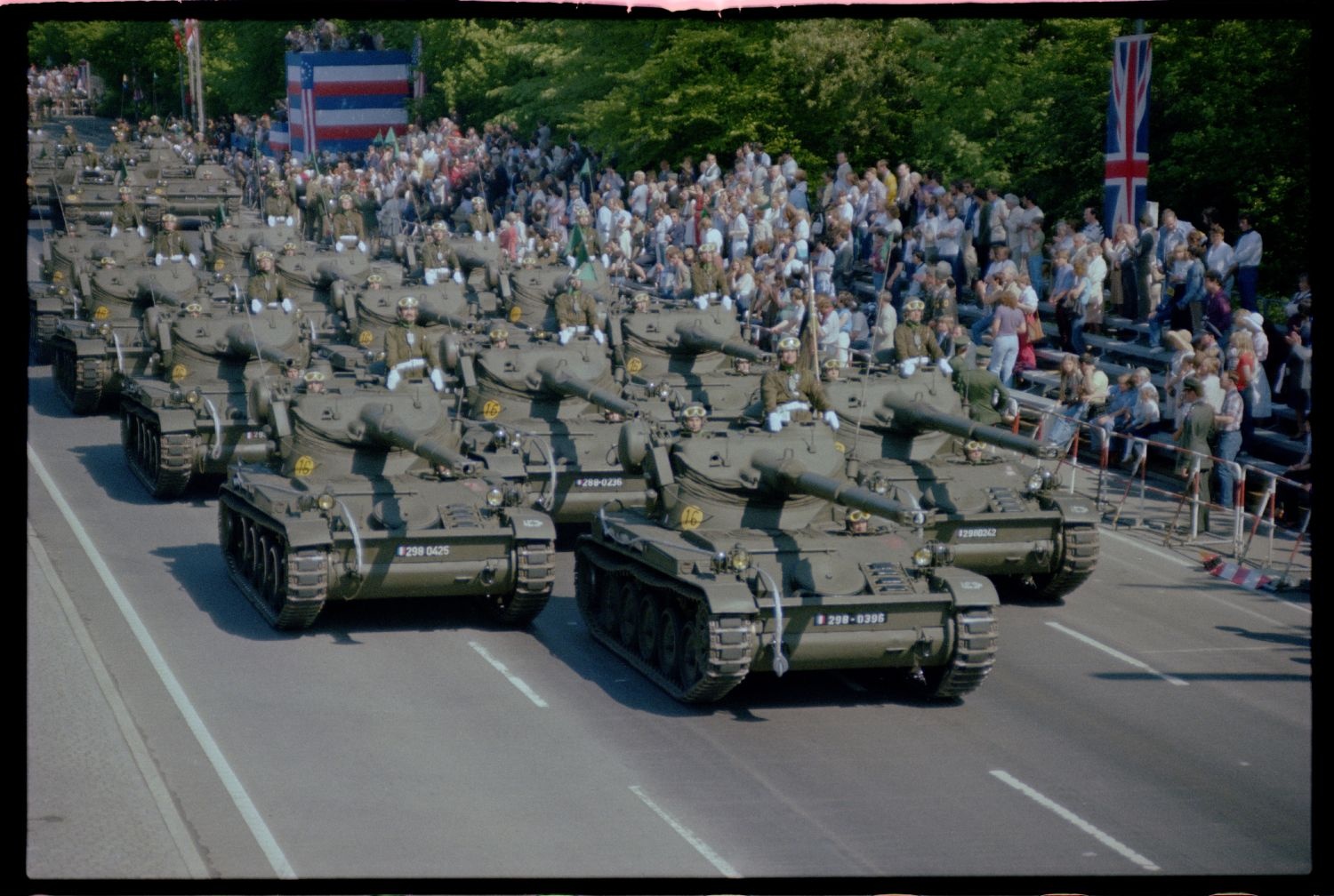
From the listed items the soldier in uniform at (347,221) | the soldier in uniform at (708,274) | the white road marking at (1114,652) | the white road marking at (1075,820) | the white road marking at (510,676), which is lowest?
the white road marking at (1075,820)

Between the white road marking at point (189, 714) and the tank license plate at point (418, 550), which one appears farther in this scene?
the tank license plate at point (418, 550)

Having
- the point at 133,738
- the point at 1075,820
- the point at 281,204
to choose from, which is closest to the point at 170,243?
the point at 281,204

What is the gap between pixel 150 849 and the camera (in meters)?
12.9

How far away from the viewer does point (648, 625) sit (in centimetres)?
1889

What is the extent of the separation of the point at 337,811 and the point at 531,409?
11.9 meters

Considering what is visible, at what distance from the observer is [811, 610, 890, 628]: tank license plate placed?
674 inches

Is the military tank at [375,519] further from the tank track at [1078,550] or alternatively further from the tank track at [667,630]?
the tank track at [1078,550]

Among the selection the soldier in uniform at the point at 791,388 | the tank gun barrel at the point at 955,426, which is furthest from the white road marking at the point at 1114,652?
the soldier in uniform at the point at 791,388

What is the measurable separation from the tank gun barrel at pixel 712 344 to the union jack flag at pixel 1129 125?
5573mm

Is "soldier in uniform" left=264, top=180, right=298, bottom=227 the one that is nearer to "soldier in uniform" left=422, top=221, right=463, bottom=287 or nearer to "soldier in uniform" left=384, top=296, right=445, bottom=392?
"soldier in uniform" left=422, top=221, right=463, bottom=287

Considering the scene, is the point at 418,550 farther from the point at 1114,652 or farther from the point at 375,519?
the point at 1114,652

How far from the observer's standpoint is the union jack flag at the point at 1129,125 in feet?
82.5

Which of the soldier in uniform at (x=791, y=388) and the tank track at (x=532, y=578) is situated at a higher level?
the soldier in uniform at (x=791, y=388)

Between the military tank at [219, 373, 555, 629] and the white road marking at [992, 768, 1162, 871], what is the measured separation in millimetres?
5935
